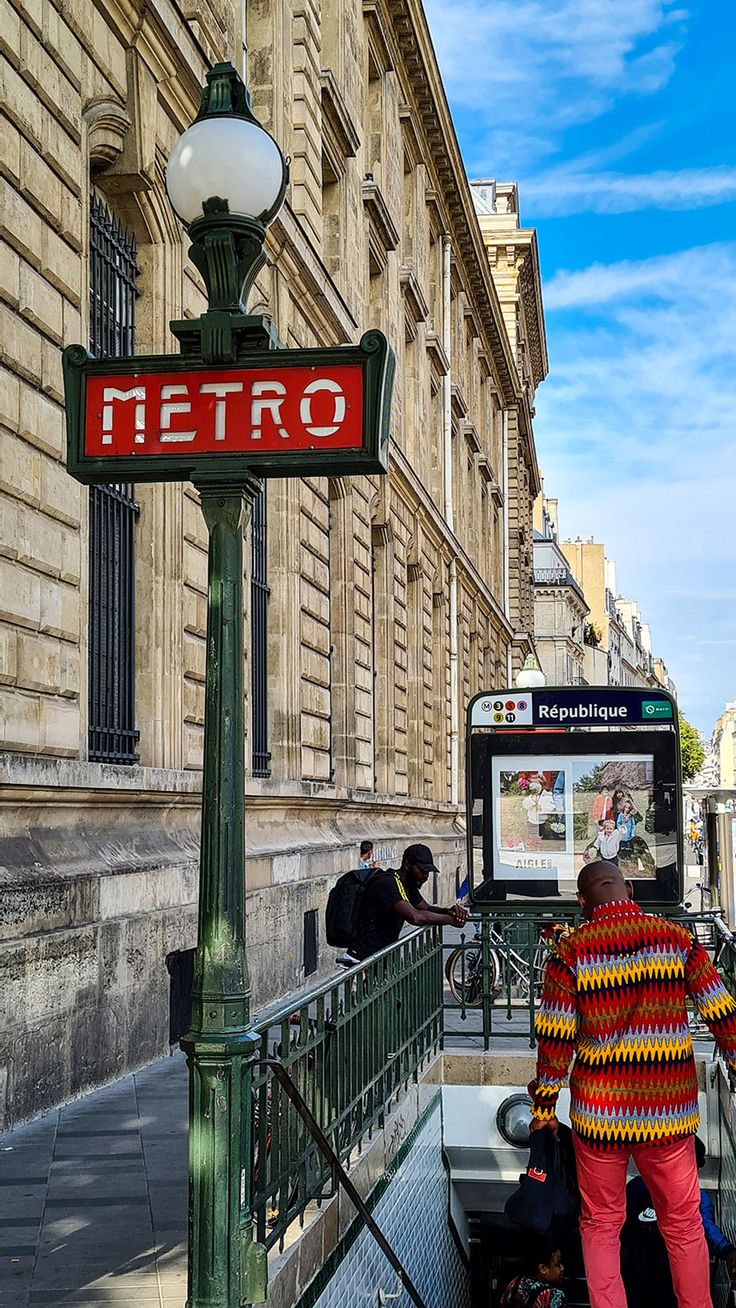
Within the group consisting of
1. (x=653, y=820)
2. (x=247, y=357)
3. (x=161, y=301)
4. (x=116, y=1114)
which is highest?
(x=161, y=301)

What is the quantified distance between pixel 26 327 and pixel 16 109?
1301mm

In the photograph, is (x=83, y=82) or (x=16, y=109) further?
(x=83, y=82)

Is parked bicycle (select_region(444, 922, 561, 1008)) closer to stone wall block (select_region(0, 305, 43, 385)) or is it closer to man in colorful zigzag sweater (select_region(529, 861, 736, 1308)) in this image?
man in colorful zigzag sweater (select_region(529, 861, 736, 1308))

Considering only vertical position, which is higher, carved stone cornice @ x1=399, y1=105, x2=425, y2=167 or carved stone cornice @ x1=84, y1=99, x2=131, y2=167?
carved stone cornice @ x1=399, y1=105, x2=425, y2=167

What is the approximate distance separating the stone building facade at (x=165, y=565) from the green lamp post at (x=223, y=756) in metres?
3.26

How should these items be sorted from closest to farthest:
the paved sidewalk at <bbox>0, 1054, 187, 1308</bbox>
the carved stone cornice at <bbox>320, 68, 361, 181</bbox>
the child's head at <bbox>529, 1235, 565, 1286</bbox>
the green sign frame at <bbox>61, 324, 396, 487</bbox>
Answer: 1. the green sign frame at <bbox>61, 324, 396, 487</bbox>
2. the paved sidewalk at <bbox>0, 1054, 187, 1308</bbox>
3. the child's head at <bbox>529, 1235, 565, 1286</bbox>
4. the carved stone cornice at <bbox>320, 68, 361, 181</bbox>

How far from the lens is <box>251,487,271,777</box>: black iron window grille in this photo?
605 inches

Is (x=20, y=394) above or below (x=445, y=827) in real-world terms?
above

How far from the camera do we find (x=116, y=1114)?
8.19 meters

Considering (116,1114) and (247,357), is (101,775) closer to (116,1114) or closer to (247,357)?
(116,1114)

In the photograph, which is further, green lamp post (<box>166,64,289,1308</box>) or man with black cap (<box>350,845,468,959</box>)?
man with black cap (<box>350,845,468,959</box>)

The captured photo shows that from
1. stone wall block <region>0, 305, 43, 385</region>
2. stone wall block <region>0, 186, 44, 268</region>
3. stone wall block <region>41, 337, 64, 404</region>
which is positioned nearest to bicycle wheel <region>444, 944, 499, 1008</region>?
stone wall block <region>41, 337, 64, 404</region>

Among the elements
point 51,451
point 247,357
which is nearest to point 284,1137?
point 247,357

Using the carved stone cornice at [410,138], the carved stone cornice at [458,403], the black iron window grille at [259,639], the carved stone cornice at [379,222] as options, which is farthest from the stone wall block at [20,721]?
the carved stone cornice at [458,403]
